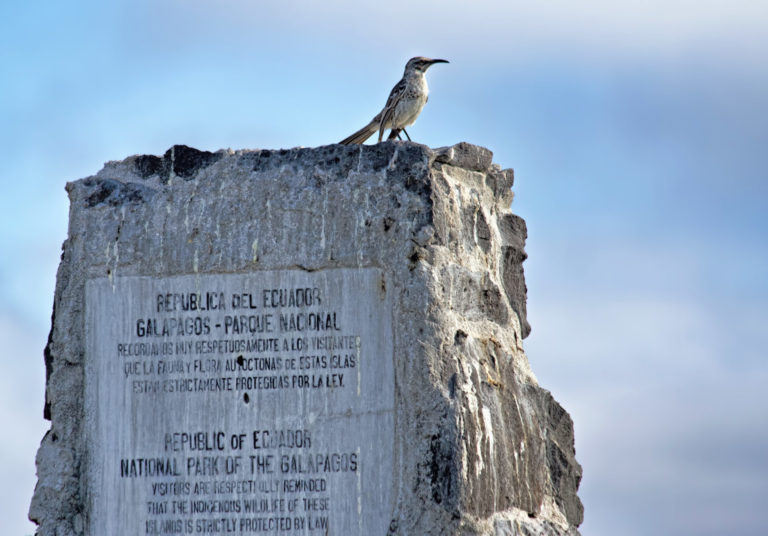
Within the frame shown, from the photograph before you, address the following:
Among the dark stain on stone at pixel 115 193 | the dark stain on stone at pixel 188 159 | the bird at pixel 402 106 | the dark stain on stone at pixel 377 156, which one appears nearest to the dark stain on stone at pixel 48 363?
the dark stain on stone at pixel 115 193

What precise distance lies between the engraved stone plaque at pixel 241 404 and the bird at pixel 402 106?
157cm

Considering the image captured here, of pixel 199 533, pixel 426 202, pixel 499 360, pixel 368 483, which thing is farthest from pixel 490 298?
pixel 199 533

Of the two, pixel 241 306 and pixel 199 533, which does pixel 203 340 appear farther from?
pixel 199 533

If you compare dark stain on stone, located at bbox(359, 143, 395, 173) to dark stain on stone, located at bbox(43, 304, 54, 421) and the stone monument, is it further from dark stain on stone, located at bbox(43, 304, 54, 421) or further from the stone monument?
dark stain on stone, located at bbox(43, 304, 54, 421)

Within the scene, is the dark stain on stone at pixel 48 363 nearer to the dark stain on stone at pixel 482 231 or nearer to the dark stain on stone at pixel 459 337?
the dark stain on stone at pixel 459 337

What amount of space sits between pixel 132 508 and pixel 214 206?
5.02 ft

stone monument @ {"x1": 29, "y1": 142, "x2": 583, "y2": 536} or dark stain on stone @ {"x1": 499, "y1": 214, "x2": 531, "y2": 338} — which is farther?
dark stain on stone @ {"x1": 499, "y1": 214, "x2": 531, "y2": 338}

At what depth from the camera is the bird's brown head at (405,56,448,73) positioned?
22.0 feet

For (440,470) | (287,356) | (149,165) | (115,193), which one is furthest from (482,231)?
(115,193)

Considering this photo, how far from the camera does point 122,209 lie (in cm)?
556

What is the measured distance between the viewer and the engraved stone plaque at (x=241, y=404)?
16.9ft

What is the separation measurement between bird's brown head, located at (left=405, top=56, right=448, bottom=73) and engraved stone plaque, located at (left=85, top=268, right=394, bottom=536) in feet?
6.36

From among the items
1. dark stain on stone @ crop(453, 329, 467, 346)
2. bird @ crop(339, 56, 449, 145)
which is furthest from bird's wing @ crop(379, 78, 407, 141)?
dark stain on stone @ crop(453, 329, 467, 346)

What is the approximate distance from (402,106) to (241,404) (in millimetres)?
2181
